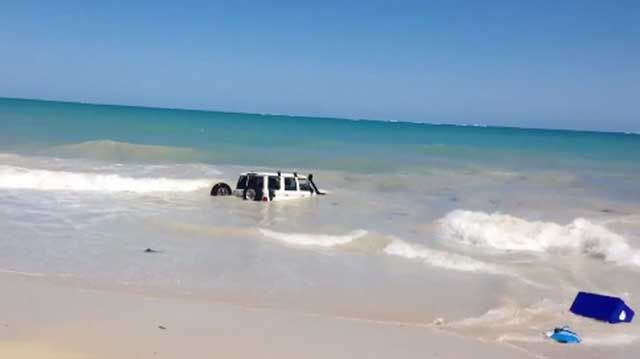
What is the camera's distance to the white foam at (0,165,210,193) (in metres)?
22.4

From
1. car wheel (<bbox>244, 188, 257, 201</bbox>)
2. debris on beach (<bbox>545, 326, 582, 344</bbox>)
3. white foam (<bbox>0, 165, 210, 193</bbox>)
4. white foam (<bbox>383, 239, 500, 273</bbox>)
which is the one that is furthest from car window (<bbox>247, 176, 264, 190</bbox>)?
debris on beach (<bbox>545, 326, 582, 344</bbox>)

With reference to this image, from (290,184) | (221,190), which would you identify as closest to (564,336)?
(290,184)

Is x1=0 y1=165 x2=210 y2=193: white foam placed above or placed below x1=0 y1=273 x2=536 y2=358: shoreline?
above

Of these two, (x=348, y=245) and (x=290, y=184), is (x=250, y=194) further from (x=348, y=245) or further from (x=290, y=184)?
(x=348, y=245)

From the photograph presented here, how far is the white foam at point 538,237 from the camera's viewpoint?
14.5 meters

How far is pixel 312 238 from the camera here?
49.3 ft

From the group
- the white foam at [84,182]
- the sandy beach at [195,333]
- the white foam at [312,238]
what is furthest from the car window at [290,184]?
the sandy beach at [195,333]

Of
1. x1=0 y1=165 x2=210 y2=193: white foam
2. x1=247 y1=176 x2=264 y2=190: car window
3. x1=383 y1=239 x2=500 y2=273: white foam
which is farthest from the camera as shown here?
x1=0 y1=165 x2=210 y2=193: white foam

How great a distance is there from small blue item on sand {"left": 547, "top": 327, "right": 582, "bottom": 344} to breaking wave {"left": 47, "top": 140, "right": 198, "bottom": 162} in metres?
27.9

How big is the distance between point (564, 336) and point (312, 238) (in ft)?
23.5

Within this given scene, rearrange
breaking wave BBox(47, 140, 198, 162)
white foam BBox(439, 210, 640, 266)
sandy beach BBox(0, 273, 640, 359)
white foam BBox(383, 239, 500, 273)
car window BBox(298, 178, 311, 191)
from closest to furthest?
sandy beach BBox(0, 273, 640, 359), white foam BBox(383, 239, 500, 273), white foam BBox(439, 210, 640, 266), car window BBox(298, 178, 311, 191), breaking wave BBox(47, 140, 198, 162)

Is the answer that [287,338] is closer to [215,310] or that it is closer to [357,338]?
[357,338]

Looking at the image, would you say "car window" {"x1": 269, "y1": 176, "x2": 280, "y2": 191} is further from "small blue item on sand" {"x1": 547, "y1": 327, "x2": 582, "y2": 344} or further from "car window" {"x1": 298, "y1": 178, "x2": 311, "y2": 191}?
"small blue item on sand" {"x1": 547, "y1": 327, "x2": 582, "y2": 344}

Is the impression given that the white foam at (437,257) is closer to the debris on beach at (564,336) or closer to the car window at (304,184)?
the debris on beach at (564,336)
